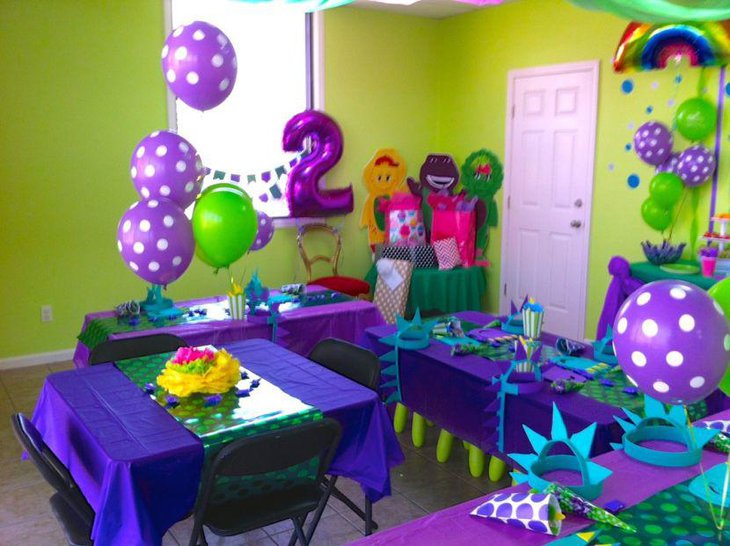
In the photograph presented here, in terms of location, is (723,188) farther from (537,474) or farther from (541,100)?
(537,474)

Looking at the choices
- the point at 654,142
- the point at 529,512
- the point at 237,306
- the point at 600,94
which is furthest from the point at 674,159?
the point at 529,512

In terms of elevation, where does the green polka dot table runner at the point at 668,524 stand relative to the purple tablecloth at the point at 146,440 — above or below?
above

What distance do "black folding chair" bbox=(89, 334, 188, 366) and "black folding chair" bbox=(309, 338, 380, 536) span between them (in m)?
0.67

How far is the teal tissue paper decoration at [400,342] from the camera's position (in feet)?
11.3

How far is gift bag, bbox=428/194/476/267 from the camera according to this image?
Result: 6.43 meters

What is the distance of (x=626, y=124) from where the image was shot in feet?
17.7

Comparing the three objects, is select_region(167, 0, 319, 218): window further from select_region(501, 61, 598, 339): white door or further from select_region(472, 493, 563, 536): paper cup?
select_region(472, 493, 563, 536): paper cup

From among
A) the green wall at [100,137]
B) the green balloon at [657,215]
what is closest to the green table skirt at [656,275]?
the green balloon at [657,215]

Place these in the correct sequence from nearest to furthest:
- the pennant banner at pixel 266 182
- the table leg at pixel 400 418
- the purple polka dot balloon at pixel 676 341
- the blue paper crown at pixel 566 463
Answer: the purple polka dot balloon at pixel 676 341 < the blue paper crown at pixel 566 463 < the table leg at pixel 400 418 < the pennant banner at pixel 266 182

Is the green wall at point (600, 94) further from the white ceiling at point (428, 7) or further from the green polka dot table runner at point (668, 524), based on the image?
the green polka dot table runner at point (668, 524)

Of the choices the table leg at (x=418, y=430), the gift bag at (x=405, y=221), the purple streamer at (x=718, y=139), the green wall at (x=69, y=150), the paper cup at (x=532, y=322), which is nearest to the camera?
the paper cup at (x=532, y=322)

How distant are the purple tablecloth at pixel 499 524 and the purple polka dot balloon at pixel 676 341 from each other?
0.31 metres

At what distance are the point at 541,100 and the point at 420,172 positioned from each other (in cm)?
143

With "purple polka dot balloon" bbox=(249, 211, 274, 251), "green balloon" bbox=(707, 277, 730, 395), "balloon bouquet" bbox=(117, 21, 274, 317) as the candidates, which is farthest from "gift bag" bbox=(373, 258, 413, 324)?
"green balloon" bbox=(707, 277, 730, 395)
